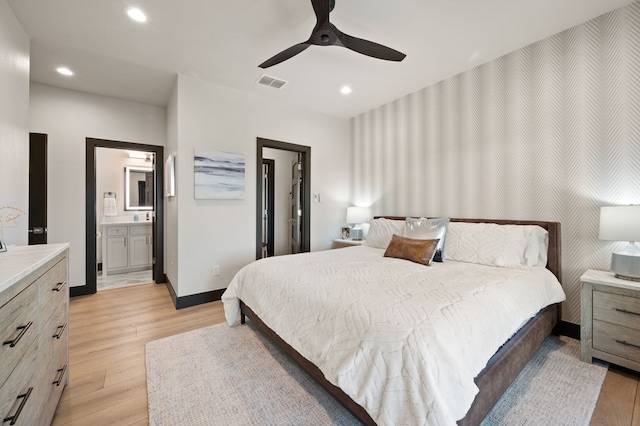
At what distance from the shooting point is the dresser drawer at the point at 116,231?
15.3 ft

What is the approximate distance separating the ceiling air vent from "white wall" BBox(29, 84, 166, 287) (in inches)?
85.9

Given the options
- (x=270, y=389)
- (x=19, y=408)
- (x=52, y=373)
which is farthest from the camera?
(x=270, y=389)

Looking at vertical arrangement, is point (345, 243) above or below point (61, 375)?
above

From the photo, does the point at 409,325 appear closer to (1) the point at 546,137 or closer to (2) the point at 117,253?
(1) the point at 546,137

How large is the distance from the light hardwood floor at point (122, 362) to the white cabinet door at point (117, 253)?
1307 millimetres

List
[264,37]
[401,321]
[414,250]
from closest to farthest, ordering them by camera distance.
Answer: [401,321]
[264,37]
[414,250]

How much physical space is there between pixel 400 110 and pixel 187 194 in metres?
3.08

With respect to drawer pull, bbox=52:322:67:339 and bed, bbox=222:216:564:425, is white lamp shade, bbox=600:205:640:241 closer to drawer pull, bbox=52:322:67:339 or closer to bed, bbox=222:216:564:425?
bed, bbox=222:216:564:425

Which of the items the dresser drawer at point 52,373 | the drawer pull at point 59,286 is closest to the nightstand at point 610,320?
the dresser drawer at point 52,373

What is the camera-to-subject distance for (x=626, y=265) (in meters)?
1.92

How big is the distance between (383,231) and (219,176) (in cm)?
221

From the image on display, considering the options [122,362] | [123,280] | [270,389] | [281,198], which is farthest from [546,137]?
[123,280]

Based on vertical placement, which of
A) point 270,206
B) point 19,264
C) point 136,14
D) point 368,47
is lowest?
point 19,264

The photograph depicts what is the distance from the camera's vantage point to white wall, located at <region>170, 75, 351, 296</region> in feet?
10.3
